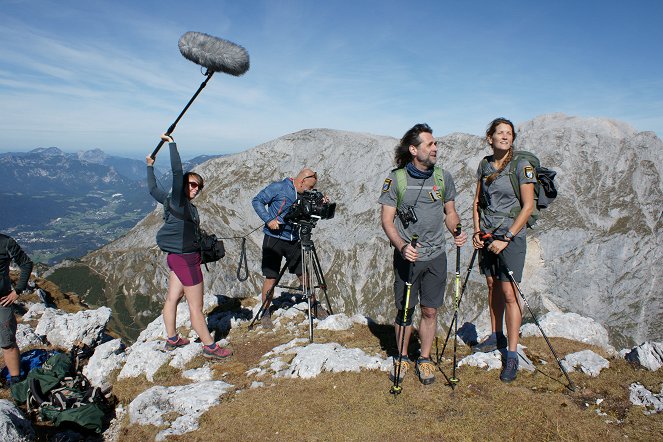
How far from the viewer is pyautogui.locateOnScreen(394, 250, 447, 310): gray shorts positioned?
763 cm

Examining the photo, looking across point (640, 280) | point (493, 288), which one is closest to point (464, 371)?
point (493, 288)

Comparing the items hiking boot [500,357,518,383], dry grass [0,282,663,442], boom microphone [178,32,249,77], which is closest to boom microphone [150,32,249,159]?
boom microphone [178,32,249,77]

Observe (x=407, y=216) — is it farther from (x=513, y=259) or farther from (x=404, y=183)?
(x=513, y=259)

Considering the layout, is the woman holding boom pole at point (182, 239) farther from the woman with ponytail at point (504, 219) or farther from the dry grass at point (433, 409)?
the woman with ponytail at point (504, 219)

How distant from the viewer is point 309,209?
36.3 ft

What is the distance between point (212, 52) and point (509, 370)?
9.26 meters

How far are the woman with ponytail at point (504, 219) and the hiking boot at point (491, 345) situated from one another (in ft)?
3.85

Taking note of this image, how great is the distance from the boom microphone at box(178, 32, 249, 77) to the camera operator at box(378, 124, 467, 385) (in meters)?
3.81

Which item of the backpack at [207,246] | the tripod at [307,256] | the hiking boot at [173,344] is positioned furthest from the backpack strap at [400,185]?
the hiking boot at [173,344]

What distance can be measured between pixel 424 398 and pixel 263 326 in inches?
286

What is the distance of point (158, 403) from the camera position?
316 inches

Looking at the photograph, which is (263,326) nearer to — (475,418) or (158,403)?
(158,403)

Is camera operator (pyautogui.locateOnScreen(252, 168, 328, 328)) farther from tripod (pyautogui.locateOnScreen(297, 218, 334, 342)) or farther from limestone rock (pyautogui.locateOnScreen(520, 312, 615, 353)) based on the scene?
limestone rock (pyautogui.locateOnScreen(520, 312, 615, 353))

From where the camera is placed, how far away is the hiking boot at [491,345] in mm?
9891
